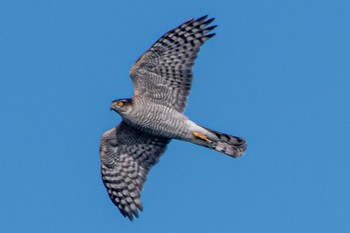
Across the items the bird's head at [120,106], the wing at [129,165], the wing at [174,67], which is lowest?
the wing at [129,165]

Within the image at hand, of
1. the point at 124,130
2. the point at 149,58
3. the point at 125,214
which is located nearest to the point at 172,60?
the point at 149,58

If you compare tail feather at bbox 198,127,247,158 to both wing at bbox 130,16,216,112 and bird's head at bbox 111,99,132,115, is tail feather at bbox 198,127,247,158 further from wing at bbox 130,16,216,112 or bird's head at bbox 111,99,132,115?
bird's head at bbox 111,99,132,115

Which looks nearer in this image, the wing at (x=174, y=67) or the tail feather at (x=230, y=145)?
the wing at (x=174, y=67)

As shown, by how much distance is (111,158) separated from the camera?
24.1 metres

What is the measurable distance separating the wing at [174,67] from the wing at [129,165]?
1282 mm

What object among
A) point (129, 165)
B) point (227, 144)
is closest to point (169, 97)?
point (227, 144)

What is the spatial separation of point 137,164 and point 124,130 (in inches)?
38.8

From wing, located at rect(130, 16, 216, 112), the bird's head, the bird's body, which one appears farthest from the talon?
the bird's head

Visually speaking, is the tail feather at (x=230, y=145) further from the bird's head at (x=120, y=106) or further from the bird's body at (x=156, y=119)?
the bird's head at (x=120, y=106)

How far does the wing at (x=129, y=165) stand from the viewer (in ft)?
78.3

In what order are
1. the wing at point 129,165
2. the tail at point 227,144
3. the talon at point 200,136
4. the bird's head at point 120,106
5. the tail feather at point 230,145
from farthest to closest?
1. the wing at point 129,165
2. the tail feather at point 230,145
3. the tail at point 227,144
4. the talon at point 200,136
5. the bird's head at point 120,106

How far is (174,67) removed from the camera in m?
22.8

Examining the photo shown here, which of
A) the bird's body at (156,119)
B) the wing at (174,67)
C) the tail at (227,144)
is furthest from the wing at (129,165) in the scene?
the wing at (174,67)

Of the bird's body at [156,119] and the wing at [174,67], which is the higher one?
the wing at [174,67]
